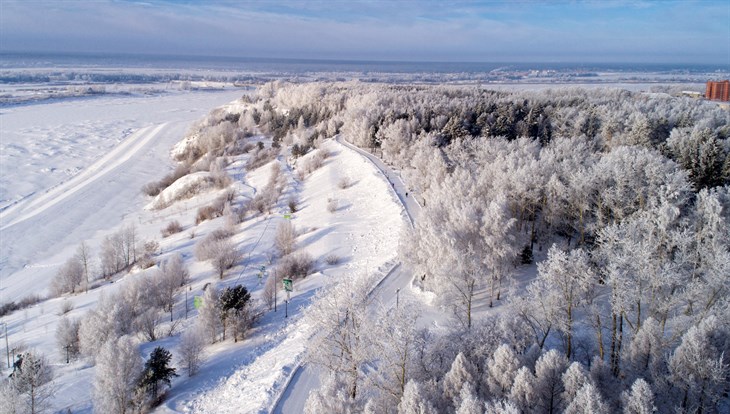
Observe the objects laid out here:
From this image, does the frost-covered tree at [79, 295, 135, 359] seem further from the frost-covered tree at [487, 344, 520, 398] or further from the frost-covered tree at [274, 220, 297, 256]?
the frost-covered tree at [487, 344, 520, 398]

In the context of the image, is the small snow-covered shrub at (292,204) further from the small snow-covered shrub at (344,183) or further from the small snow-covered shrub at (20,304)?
the small snow-covered shrub at (20,304)

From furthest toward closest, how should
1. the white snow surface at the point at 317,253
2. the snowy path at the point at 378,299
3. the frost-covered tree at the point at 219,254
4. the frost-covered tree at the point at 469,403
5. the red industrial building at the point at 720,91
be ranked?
the red industrial building at the point at 720,91 < the frost-covered tree at the point at 219,254 < the white snow surface at the point at 317,253 < the snowy path at the point at 378,299 < the frost-covered tree at the point at 469,403

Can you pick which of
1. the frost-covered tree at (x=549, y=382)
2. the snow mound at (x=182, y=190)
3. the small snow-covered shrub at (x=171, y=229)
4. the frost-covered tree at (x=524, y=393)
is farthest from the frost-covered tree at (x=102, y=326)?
the snow mound at (x=182, y=190)

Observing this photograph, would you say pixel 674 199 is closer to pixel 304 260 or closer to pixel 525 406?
pixel 525 406

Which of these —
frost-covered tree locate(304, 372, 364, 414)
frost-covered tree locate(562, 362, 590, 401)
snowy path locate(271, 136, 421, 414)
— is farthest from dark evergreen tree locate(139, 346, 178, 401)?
frost-covered tree locate(562, 362, 590, 401)

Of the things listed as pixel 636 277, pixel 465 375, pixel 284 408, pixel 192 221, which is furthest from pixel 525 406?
pixel 192 221

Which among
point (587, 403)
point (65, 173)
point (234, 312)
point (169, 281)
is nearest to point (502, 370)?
point (587, 403)
